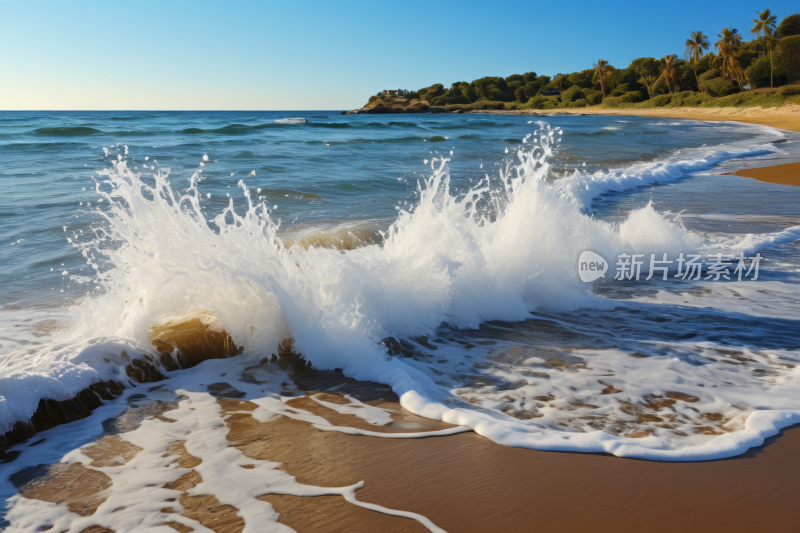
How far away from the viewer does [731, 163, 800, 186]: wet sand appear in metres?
12.4

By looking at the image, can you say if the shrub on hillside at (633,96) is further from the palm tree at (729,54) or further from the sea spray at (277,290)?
the sea spray at (277,290)

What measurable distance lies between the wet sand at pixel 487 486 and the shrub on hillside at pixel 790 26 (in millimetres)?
74292

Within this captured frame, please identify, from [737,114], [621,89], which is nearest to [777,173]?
[737,114]

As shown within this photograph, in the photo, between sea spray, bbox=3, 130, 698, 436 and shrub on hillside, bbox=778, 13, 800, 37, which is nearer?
sea spray, bbox=3, 130, 698, 436

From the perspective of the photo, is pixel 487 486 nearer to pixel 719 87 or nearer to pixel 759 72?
pixel 759 72

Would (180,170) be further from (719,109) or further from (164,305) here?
(719,109)

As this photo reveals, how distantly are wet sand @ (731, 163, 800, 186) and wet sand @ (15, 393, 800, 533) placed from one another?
481 inches

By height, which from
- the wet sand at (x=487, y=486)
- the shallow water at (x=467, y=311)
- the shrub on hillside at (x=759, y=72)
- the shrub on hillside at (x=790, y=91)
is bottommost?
the wet sand at (x=487, y=486)

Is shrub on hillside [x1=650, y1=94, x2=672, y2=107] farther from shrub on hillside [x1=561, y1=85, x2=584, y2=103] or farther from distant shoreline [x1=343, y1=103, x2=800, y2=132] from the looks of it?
shrub on hillside [x1=561, y1=85, x2=584, y2=103]

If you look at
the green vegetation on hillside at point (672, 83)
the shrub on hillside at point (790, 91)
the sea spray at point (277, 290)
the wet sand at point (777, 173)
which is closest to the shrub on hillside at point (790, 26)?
the green vegetation on hillside at point (672, 83)

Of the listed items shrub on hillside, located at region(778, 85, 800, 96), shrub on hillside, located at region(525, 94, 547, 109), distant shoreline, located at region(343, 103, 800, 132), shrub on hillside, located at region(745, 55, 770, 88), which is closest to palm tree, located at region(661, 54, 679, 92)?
distant shoreline, located at region(343, 103, 800, 132)

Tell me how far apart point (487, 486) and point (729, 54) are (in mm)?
69390

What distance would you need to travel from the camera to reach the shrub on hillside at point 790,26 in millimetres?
57894

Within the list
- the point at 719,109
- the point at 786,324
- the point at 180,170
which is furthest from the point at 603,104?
the point at 786,324
